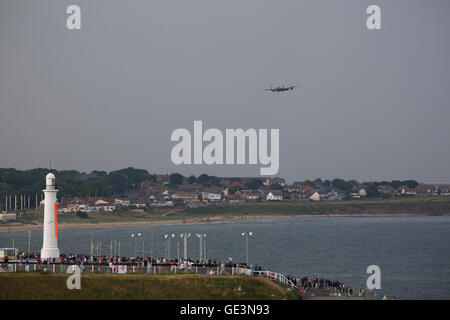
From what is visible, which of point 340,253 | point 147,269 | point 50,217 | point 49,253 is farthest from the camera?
point 340,253

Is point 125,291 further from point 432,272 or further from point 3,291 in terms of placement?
point 432,272

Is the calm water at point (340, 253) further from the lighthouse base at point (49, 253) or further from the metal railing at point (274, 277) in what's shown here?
the lighthouse base at point (49, 253)

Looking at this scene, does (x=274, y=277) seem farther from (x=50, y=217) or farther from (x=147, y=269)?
(x=50, y=217)

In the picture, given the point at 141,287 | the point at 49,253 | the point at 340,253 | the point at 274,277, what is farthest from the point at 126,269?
the point at 340,253

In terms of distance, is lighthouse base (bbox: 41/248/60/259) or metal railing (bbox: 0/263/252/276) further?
lighthouse base (bbox: 41/248/60/259)

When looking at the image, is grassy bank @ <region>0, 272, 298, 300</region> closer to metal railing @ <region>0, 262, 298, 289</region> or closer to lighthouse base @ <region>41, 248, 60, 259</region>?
metal railing @ <region>0, 262, 298, 289</region>

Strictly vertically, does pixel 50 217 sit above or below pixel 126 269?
above

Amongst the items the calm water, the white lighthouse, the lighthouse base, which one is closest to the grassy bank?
the lighthouse base
